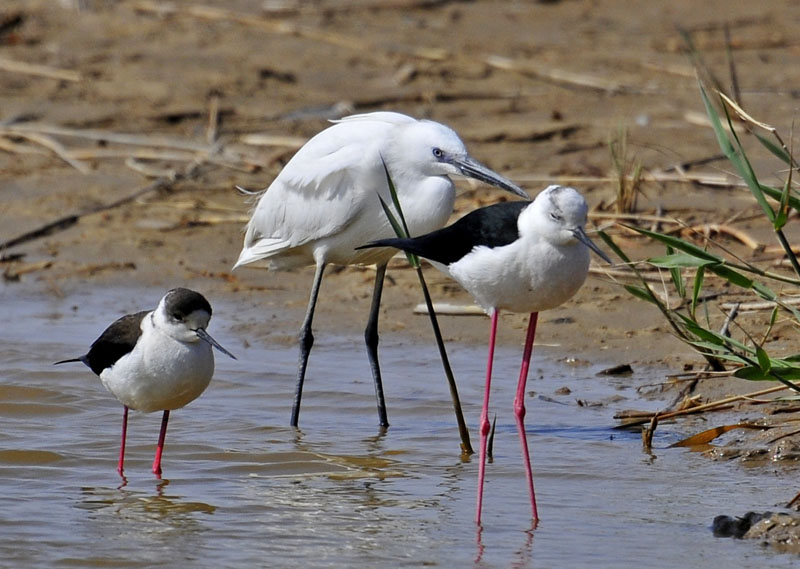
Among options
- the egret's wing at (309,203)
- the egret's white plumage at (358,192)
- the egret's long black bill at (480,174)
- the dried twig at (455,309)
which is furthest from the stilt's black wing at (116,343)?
the dried twig at (455,309)

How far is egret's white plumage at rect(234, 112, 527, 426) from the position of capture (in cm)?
595

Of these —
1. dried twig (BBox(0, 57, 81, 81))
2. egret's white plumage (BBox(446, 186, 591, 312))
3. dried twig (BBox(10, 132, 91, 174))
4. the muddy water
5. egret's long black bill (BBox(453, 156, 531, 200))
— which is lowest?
the muddy water

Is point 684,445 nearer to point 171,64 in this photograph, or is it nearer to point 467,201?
point 467,201

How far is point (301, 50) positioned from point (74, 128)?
265cm

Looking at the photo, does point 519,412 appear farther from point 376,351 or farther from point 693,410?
point 376,351

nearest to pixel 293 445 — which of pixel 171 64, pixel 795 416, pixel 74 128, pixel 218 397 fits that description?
pixel 218 397

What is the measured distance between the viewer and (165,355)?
16.6 feet

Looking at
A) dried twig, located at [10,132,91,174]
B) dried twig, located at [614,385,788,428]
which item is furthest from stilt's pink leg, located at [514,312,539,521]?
dried twig, located at [10,132,91,174]

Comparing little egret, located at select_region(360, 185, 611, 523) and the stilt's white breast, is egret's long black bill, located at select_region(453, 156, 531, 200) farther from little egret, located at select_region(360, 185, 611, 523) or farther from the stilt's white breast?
the stilt's white breast

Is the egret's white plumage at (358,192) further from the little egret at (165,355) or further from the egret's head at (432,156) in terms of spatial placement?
the little egret at (165,355)

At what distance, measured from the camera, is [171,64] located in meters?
12.8

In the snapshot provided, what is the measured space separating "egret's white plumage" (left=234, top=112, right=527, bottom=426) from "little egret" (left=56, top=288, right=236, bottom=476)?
3.86 feet

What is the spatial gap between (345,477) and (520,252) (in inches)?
57.9

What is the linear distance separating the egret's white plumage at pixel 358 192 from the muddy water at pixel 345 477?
15.1 inches
